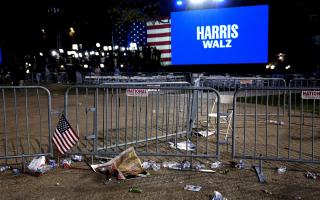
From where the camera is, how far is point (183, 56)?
19.3 m

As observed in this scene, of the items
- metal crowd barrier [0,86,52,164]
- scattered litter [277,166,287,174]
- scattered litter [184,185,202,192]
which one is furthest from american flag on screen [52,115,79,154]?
scattered litter [277,166,287,174]

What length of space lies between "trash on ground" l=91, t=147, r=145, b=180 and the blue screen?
40.0 ft

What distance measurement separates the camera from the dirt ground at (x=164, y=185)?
18.8 feet

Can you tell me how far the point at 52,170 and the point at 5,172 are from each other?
77 centimetres

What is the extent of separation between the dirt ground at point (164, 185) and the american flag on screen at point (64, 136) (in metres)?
0.42

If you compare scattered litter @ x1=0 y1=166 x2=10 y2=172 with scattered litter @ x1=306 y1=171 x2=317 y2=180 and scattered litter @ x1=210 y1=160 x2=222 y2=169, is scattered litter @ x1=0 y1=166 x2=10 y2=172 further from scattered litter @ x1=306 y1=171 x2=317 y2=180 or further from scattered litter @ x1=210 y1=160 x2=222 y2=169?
scattered litter @ x1=306 y1=171 x2=317 y2=180

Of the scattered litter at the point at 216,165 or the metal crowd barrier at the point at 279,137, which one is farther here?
the metal crowd barrier at the point at 279,137

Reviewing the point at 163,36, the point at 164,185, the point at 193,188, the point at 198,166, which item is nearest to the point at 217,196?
the point at 193,188

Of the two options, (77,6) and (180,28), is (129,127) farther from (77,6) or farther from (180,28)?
(77,6)

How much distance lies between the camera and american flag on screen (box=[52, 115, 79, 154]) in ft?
24.0

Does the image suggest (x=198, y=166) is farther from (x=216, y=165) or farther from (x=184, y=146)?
(x=184, y=146)

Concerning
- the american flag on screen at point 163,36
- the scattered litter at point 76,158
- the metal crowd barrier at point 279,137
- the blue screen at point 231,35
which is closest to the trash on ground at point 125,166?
the scattered litter at point 76,158

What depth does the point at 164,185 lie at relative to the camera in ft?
20.2

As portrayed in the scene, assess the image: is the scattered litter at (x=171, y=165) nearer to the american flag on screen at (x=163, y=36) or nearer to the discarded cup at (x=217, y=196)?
the discarded cup at (x=217, y=196)
